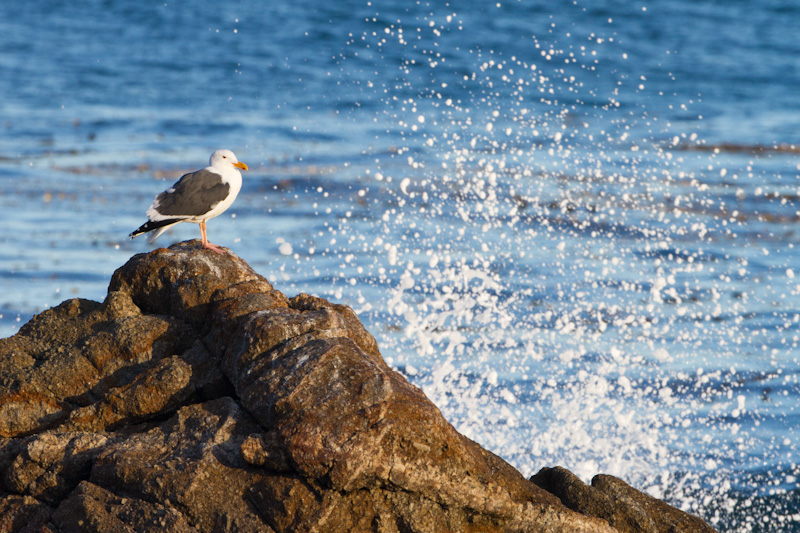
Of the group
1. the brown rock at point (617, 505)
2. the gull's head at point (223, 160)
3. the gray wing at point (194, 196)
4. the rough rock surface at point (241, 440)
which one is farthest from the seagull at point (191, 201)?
the brown rock at point (617, 505)

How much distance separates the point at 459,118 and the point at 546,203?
6012 millimetres

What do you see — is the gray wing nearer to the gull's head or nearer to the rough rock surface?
the gull's head

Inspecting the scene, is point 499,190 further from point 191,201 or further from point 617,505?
point 617,505

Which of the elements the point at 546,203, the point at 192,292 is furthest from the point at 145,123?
the point at 192,292

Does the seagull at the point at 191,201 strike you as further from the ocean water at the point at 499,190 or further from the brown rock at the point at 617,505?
the ocean water at the point at 499,190

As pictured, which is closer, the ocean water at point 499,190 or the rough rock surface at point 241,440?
the rough rock surface at point 241,440

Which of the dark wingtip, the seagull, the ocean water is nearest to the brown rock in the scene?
the ocean water

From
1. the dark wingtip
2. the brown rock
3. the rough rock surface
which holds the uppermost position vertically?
the dark wingtip

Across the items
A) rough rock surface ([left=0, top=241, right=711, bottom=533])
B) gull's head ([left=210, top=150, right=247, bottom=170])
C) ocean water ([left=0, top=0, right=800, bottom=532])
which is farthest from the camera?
ocean water ([left=0, top=0, right=800, bottom=532])

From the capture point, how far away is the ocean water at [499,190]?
887cm

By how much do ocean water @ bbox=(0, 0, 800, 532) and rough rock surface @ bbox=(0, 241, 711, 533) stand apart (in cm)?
363

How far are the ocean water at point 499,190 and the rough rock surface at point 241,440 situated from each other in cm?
363

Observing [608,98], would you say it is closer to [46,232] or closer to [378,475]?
[46,232]

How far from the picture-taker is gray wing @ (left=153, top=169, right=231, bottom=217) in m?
6.55
